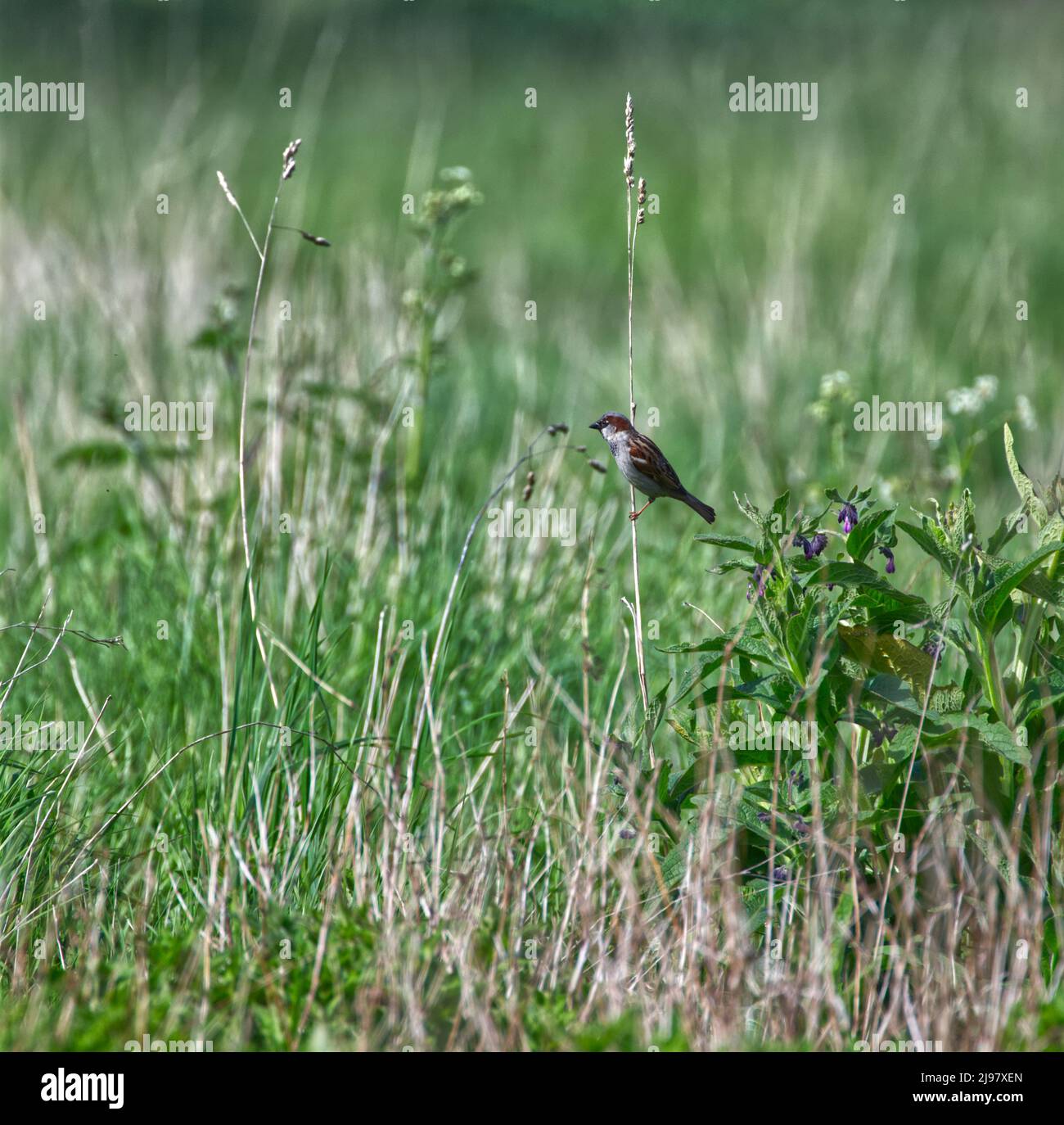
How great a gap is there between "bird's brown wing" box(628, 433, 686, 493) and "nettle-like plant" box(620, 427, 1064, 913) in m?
0.52

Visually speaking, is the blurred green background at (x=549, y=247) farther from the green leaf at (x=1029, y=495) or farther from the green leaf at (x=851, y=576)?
the green leaf at (x=851, y=576)

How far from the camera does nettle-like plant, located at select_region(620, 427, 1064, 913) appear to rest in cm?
262

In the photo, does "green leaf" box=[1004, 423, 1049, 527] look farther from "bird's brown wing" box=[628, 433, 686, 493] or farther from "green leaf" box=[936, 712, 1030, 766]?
"bird's brown wing" box=[628, 433, 686, 493]

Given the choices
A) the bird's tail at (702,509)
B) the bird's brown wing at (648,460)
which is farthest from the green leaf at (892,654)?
the bird's brown wing at (648,460)

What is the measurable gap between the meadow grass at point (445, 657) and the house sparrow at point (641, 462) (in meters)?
0.26

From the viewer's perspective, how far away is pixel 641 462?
10.8 feet

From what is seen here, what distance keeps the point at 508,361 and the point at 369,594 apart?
4.16m

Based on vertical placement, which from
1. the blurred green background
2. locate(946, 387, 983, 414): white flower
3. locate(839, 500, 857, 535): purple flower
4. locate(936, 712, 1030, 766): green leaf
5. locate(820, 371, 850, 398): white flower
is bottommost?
locate(936, 712, 1030, 766): green leaf

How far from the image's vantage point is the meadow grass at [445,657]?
2543mm

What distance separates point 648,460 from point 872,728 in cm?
89

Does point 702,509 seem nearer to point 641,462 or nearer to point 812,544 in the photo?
point 641,462

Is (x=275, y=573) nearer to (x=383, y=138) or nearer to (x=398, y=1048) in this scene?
(x=398, y=1048)

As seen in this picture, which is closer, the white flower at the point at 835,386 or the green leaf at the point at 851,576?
the green leaf at the point at 851,576

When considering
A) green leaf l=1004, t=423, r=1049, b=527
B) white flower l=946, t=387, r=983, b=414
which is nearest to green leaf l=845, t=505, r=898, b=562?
green leaf l=1004, t=423, r=1049, b=527
